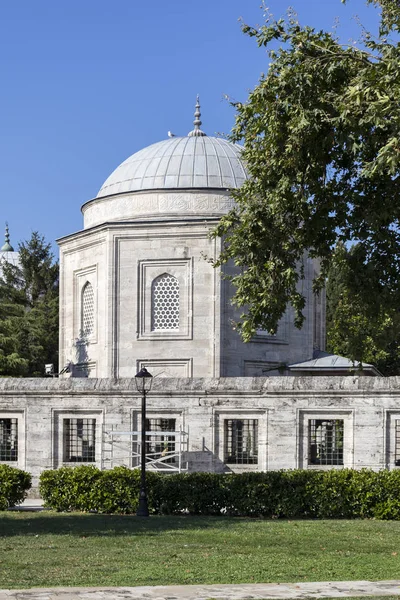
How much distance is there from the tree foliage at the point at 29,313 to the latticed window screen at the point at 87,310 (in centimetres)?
513

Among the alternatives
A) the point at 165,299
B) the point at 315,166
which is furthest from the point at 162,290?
the point at 315,166

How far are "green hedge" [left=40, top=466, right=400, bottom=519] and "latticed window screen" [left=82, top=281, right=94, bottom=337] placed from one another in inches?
539

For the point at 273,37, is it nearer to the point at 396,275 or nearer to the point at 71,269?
the point at 396,275

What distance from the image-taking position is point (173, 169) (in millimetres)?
35594

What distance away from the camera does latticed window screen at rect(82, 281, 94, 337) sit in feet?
114

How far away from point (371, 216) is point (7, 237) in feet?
229

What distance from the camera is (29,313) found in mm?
48469

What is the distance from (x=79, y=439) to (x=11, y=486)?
10.3 ft

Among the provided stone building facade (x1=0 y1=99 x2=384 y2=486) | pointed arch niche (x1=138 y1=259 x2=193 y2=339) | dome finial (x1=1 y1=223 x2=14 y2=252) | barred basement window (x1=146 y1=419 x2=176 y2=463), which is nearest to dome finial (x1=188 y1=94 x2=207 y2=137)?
stone building facade (x1=0 y1=99 x2=384 y2=486)

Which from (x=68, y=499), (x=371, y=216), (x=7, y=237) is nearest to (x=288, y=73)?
(x=371, y=216)

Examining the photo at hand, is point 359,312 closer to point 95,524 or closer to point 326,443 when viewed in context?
point 326,443

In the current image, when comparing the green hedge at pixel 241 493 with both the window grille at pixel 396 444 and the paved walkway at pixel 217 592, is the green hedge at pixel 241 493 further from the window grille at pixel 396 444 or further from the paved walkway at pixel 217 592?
the paved walkway at pixel 217 592

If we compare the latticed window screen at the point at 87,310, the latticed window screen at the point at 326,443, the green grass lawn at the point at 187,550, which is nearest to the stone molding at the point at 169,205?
the latticed window screen at the point at 87,310

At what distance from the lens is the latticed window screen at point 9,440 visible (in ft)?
80.1
